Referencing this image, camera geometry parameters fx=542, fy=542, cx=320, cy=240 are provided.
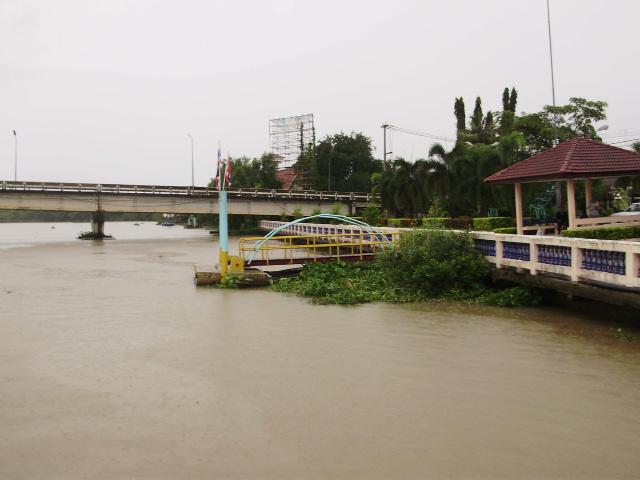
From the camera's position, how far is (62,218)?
154 metres

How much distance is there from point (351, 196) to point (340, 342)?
134ft

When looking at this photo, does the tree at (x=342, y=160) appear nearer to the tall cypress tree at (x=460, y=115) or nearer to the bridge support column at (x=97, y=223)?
the tall cypress tree at (x=460, y=115)

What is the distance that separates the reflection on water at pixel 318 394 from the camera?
4.74 metres

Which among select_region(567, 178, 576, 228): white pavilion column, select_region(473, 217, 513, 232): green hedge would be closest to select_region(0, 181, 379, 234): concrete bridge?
select_region(473, 217, 513, 232): green hedge

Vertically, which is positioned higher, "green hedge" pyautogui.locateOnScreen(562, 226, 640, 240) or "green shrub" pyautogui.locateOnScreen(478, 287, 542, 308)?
"green hedge" pyautogui.locateOnScreen(562, 226, 640, 240)

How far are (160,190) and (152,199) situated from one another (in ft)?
3.13

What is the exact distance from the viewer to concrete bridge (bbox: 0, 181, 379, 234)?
39.3m

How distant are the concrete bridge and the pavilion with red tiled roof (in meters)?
26.2

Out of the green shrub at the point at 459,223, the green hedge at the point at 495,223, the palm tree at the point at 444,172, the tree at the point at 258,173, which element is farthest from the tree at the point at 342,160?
the green hedge at the point at 495,223

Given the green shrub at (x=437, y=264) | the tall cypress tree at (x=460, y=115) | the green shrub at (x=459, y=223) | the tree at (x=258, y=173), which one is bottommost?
the green shrub at (x=437, y=264)

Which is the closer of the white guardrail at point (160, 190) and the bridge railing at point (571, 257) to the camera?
the bridge railing at point (571, 257)

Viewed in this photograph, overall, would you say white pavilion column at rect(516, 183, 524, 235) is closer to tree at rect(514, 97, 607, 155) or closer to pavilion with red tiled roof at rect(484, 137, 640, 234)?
pavilion with red tiled roof at rect(484, 137, 640, 234)

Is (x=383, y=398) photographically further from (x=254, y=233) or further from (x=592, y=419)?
(x=254, y=233)

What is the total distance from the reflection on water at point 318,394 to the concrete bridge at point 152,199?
31.4m
